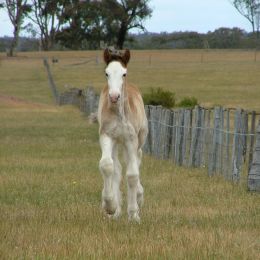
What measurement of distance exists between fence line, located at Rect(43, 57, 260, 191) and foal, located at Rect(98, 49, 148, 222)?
3.55 m

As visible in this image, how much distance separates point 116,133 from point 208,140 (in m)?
7.33

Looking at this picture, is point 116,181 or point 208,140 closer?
point 116,181

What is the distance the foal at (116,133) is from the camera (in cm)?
1009

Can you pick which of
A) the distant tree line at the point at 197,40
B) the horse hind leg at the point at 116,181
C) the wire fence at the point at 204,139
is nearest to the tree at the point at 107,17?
the distant tree line at the point at 197,40

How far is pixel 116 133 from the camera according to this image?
10.4 m

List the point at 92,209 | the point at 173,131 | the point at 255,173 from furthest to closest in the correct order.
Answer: the point at 173,131 < the point at 255,173 < the point at 92,209

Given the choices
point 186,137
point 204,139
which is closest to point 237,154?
point 204,139

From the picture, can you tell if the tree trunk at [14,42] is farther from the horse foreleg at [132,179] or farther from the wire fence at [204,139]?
the horse foreleg at [132,179]

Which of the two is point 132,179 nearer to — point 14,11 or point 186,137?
point 186,137

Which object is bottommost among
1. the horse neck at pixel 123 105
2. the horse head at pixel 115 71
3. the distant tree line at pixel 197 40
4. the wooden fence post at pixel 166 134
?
the distant tree line at pixel 197 40

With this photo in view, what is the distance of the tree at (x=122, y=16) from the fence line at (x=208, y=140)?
239ft

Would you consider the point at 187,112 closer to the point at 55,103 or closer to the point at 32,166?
the point at 32,166

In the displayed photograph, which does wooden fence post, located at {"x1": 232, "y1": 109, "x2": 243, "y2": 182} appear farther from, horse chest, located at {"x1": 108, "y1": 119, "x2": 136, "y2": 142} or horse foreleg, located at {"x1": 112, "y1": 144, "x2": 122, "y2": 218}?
horse chest, located at {"x1": 108, "y1": 119, "x2": 136, "y2": 142}

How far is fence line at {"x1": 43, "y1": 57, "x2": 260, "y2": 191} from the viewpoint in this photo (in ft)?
50.0
